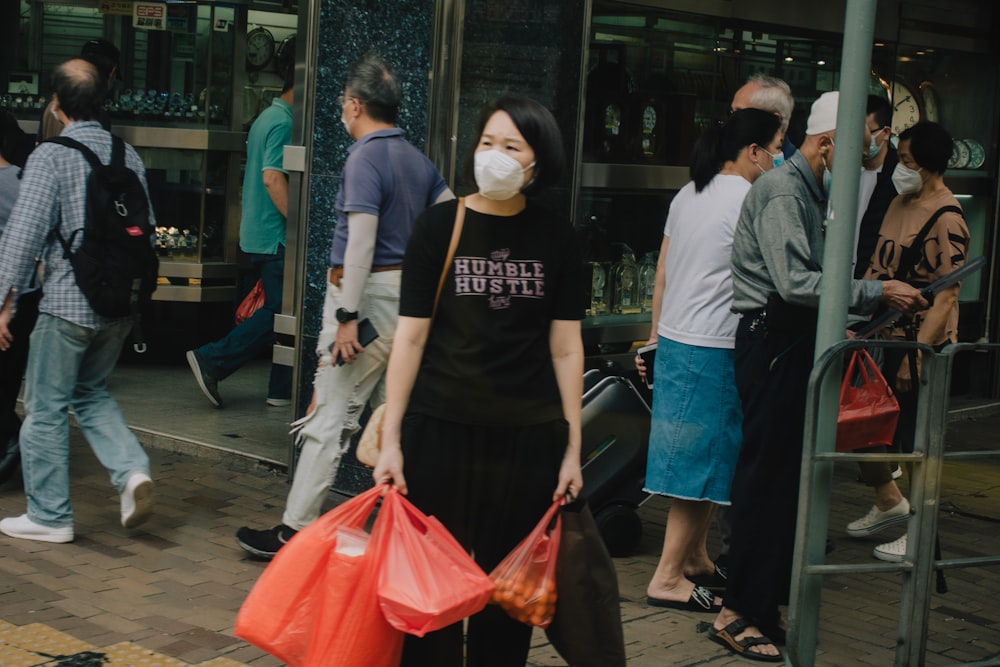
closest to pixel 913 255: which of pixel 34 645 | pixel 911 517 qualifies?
pixel 911 517

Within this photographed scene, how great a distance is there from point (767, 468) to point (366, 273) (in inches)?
63.6

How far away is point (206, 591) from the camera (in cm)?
515

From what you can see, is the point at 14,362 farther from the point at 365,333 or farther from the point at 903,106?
the point at 903,106

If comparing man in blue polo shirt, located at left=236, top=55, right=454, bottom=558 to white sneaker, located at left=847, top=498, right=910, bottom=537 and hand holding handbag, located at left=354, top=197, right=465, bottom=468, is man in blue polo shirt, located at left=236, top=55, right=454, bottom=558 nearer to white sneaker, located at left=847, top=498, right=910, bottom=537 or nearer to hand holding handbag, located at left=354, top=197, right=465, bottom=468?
hand holding handbag, located at left=354, top=197, right=465, bottom=468

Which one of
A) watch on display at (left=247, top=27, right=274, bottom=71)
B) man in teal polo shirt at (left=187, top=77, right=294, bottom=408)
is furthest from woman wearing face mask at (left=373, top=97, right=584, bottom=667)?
watch on display at (left=247, top=27, right=274, bottom=71)

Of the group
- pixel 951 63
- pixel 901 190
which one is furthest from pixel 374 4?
pixel 951 63

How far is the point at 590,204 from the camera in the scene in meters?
7.26

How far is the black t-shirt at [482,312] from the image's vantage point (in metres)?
3.64

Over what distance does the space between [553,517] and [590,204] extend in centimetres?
375

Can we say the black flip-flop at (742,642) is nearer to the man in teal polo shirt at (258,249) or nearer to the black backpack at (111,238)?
the black backpack at (111,238)

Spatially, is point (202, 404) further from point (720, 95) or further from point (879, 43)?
point (879, 43)

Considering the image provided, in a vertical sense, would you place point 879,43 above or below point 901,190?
above

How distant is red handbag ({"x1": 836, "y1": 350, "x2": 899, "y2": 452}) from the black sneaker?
2.18 meters

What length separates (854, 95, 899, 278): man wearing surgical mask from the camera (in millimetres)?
6070
